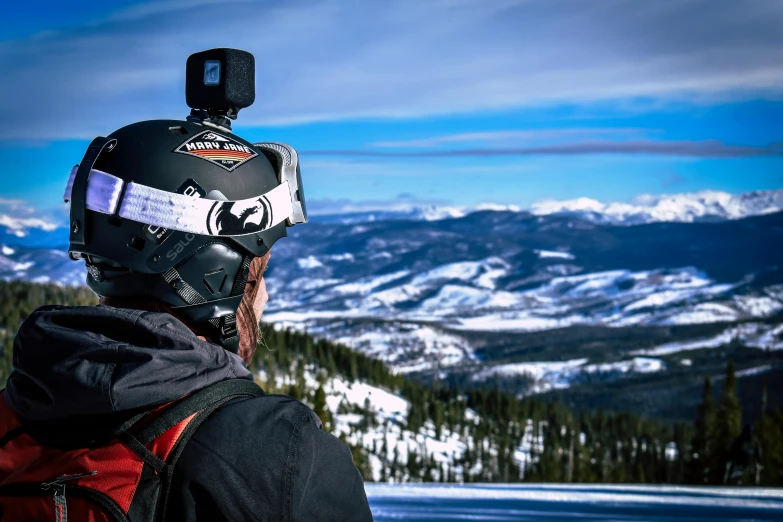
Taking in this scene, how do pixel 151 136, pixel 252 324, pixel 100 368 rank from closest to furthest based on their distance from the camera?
pixel 100 368 → pixel 151 136 → pixel 252 324

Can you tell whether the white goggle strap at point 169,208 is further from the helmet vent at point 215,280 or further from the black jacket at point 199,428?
the black jacket at point 199,428

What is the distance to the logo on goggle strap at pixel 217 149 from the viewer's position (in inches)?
138

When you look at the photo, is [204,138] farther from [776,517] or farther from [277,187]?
[776,517]

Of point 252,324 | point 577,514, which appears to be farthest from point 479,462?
point 252,324

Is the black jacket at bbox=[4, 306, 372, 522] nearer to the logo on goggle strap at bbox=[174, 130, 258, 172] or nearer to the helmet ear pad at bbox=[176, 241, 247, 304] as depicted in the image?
the helmet ear pad at bbox=[176, 241, 247, 304]

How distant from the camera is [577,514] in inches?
674

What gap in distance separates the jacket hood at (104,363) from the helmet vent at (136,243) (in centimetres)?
51

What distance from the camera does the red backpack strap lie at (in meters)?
2.72

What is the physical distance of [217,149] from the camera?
3537 millimetres

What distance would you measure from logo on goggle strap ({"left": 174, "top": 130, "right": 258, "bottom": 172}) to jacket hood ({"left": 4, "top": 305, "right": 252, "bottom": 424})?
0.81 m

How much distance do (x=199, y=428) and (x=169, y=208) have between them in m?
1.03

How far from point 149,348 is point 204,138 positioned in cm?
110

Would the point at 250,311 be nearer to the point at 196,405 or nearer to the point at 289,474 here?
the point at 196,405

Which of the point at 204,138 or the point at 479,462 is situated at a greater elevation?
the point at 204,138
